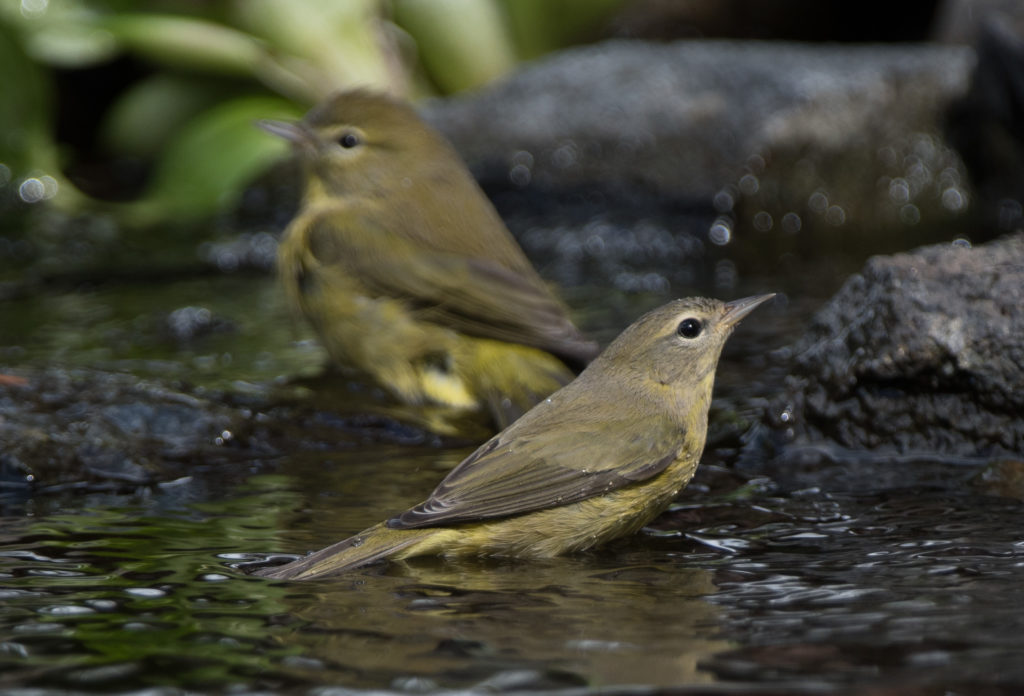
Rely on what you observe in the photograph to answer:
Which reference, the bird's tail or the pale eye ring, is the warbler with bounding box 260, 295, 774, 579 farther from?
the pale eye ring

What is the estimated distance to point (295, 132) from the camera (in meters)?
5.86

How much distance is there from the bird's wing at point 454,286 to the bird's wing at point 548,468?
1.09 metres

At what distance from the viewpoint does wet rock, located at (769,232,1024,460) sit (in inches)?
161

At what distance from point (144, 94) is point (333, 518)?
6.43 meters

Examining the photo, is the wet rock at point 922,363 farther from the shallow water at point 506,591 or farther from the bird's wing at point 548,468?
the bird's wing at point 548,468

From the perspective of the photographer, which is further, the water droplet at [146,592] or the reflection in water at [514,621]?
the water droplet at [146,592]

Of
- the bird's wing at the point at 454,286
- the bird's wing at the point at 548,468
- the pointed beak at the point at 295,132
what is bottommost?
the bird's wing at the point at 548,468

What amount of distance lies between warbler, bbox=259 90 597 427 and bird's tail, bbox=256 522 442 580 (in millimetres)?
1345

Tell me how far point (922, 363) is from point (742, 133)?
385cm

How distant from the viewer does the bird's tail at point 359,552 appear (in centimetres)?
316

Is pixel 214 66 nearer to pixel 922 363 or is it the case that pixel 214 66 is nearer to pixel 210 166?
pixel 210 166

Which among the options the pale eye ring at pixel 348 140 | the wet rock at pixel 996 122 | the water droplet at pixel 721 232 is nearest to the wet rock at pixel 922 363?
the pale eye ring at pixel 348 140

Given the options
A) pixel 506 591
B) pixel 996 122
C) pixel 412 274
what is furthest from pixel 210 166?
pixel 506 591

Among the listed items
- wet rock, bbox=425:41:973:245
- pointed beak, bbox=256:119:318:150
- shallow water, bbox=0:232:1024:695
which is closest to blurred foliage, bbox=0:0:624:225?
wet rock, bbox=425:41:973:245
